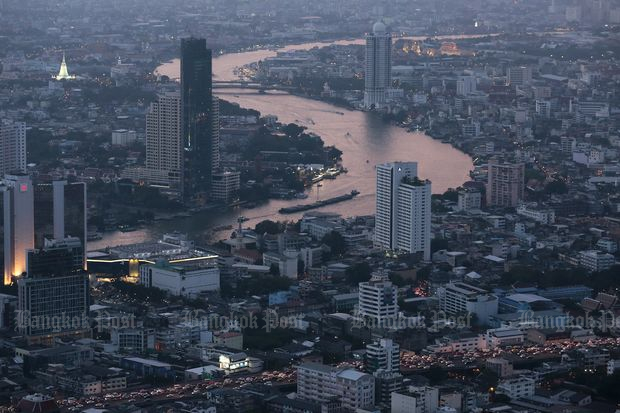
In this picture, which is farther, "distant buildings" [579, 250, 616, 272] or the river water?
the river water

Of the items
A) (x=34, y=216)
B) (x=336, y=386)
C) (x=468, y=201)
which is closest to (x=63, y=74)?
(x=468, y=201)

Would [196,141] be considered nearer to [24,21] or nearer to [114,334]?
[114,334]

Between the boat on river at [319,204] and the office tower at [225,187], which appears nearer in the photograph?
the boat on river at [319,204]

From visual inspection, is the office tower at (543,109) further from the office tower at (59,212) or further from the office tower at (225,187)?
the office tower at (59,212)

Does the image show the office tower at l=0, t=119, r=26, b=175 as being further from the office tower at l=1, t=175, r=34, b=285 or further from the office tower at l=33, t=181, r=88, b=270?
the office tower at l=1, t=175, r=34, b=285

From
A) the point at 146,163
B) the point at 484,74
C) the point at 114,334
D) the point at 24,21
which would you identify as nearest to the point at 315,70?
Answer: the point at 484,74

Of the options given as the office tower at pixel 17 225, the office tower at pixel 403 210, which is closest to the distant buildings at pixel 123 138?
the office tower at pixel 403 210

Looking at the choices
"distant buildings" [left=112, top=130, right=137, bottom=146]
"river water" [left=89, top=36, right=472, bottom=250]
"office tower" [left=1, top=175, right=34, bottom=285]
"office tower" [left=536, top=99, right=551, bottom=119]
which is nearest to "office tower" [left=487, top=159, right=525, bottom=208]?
"river water" [left=89, top=36, right=472, bottom=250]
